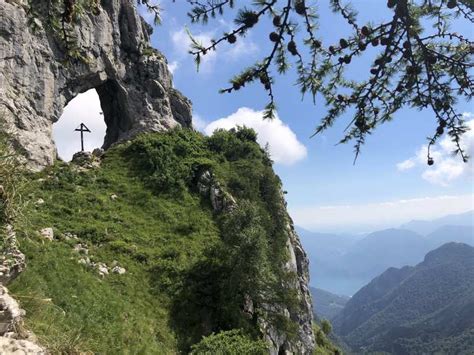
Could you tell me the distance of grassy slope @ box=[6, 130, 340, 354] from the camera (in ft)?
47.5

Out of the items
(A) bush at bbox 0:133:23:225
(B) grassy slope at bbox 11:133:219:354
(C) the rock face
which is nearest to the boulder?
(B) grassy slope at bbox 11:133:219:354

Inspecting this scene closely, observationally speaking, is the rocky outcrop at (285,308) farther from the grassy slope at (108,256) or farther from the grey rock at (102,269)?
the grey rock at (102,269)

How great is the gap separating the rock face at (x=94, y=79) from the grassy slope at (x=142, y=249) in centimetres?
487

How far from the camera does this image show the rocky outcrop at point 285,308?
22.3 meters

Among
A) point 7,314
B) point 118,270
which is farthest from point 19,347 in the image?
point 118,270

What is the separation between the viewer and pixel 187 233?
1144 inches

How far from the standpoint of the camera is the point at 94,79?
42750 mm

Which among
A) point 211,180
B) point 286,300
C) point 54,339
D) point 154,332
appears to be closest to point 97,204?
point 211,180

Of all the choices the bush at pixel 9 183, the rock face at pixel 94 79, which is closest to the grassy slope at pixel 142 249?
the bush at pixel 9 183

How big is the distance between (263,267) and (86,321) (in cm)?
1053

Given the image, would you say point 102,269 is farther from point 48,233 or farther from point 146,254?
point 146,254

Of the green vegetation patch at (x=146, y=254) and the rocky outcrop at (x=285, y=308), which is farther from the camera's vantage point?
the rocky outcrop at (x=285, y=308)

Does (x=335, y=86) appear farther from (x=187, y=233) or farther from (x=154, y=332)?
(x=187, y=233)

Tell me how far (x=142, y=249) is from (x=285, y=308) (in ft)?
34.8
